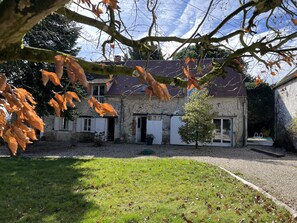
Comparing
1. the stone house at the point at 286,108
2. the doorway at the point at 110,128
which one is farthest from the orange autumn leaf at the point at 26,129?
the doorway at the point at 110,128

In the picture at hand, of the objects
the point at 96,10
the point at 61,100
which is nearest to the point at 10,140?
the point at 61,100

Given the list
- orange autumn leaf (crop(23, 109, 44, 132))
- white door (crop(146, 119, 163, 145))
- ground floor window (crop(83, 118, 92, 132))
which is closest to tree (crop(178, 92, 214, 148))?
white door (crop(146, 119, 163, 145))

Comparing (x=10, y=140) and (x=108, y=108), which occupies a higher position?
(x=108, y=108)

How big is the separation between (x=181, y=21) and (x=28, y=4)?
3253mm

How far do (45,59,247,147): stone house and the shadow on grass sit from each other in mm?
10625

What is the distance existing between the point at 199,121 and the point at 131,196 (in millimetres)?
12473

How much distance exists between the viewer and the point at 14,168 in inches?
424

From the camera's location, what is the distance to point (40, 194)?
7.35 meters

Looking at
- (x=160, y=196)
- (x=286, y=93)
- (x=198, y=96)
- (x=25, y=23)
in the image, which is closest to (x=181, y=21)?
(x=25, y=23)

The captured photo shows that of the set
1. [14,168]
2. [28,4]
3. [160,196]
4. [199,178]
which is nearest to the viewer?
[28,4]

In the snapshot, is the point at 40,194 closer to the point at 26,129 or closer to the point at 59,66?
the point at 26,129

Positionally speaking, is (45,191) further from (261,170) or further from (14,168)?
(261,170)

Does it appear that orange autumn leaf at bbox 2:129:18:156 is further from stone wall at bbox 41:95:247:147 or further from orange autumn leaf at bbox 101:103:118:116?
stone wall at bbox 41:95:247:147

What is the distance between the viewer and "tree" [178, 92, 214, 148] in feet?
61.6
